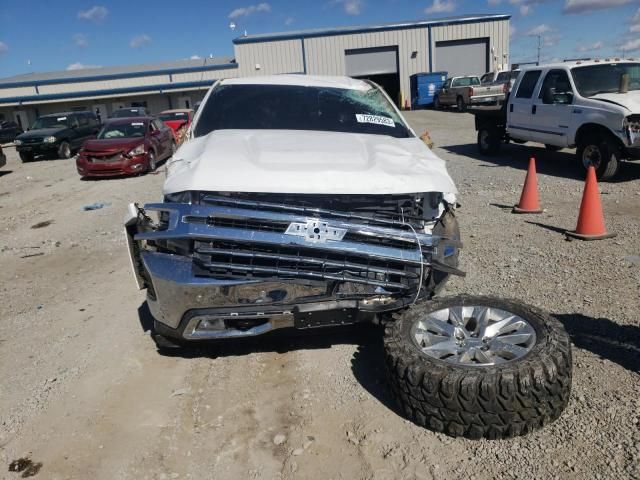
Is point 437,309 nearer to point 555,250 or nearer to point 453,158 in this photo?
point 555,250

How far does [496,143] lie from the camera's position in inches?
515

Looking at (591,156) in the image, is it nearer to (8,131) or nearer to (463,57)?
(8,131)

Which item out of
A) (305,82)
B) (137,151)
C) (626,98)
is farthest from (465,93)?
(305,82)

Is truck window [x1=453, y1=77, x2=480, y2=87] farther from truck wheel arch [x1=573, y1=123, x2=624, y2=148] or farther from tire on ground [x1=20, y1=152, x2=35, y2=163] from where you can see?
tire on ground [x1=20, y1=152, x2=35, y2=163]

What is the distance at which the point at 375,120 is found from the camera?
16.7 ft

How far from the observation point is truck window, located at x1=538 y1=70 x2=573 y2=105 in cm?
998

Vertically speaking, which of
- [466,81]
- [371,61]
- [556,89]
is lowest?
[556,89]

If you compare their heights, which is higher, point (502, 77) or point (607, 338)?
point (502, 77)

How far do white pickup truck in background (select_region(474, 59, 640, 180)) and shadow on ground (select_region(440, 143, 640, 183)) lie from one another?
20.5 inches

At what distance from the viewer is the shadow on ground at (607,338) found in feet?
11.8

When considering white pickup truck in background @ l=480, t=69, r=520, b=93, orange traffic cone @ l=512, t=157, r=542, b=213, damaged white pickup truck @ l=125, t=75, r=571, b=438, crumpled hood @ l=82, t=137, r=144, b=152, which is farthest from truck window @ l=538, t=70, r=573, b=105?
white pickup truck in background @ l=480, t=69, r=520, b=93

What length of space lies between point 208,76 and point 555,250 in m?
39.1

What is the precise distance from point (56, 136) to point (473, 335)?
19.4 meters

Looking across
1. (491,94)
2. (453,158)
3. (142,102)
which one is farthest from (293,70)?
(453,158)
